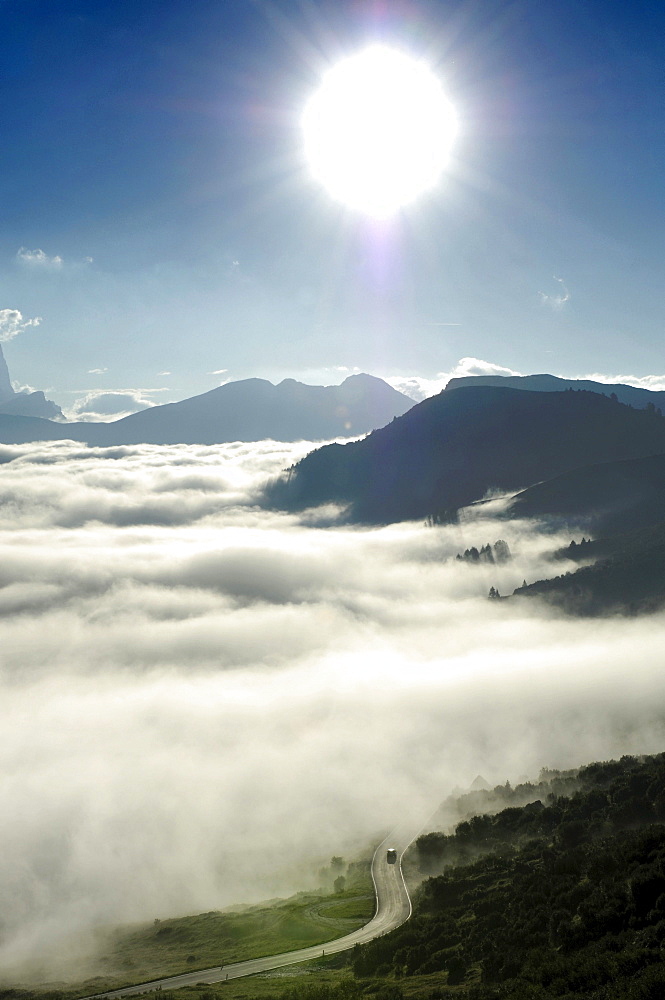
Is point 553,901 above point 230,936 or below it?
above

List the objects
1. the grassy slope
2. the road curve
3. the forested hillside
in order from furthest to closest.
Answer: the grassy slope → the road curve → the forested hillside

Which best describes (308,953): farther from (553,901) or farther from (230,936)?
(553,901)

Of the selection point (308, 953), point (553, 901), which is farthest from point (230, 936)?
point (553, 901)

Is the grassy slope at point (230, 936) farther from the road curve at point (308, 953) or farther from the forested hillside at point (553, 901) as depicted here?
the forested hillside at point (553, 901)

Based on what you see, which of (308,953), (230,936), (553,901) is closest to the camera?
(553,901)

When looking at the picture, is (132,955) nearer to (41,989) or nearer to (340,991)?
(41,989)

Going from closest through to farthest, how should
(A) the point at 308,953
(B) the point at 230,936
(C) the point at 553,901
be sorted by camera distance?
(C) the point at 553,901
(A) the point at 308,953
(B) the point at 230,936

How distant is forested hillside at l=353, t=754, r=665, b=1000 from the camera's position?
4847 cm

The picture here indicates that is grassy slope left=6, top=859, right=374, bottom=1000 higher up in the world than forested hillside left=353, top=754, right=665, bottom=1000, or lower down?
lower down

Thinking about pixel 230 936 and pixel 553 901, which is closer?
pixel 553 901

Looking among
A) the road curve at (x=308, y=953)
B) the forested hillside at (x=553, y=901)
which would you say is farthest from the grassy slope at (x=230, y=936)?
the forested hillside at (x=553, y=901)

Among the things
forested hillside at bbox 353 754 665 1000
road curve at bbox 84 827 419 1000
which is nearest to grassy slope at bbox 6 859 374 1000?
road curve at bbox 84 827 419 1000

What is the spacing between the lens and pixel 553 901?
66.4 metres

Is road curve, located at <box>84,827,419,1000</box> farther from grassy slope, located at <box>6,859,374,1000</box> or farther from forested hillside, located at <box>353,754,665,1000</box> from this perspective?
forested hillside, located at <box>353,754,665,1000</box>
